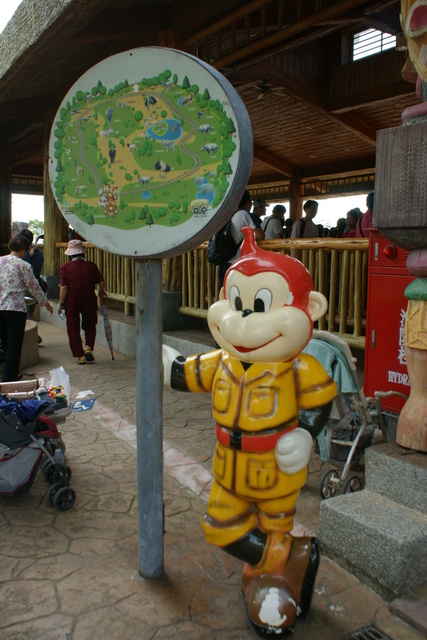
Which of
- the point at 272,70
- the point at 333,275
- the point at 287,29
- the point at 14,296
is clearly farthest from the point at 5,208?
the point at 333,275

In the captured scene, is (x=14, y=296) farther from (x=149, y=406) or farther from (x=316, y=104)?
(x=316, y=104)

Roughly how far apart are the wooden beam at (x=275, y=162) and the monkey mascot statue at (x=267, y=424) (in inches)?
448

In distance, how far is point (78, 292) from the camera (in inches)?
299

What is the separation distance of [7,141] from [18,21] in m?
8.74

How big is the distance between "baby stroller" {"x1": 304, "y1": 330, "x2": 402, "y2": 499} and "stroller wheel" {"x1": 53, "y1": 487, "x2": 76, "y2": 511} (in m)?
1.59

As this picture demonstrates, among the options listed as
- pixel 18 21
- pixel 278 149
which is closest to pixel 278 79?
pixel 278 149

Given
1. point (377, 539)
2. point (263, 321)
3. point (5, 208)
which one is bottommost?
point (377, 539)

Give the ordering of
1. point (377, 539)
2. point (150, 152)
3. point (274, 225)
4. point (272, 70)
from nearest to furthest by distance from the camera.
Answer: point (150, 152) < point (377, 539) < point (274, 225) < point (272, 70)

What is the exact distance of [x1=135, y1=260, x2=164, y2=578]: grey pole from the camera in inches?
102

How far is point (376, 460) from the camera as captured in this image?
293 cm

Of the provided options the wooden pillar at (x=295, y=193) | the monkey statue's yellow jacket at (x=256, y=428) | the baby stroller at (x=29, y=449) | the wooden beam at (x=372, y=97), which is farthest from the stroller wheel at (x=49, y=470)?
the wooden pillar at (x=295, y=193)

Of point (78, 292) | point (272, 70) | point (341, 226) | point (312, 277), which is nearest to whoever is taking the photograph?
point (312, 277)

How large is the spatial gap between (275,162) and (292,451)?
40.4 ft

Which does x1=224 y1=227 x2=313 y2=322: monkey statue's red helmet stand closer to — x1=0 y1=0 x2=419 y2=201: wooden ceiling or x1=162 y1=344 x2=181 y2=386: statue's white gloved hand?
x1=162 y1=344 x2=181 y2=386: statue's white gloved hand
